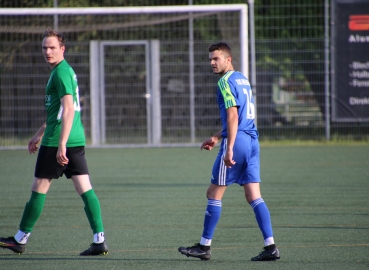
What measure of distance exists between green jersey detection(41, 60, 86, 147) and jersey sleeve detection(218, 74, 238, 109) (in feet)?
4.06

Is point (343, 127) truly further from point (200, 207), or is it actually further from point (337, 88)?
point (200, 207)

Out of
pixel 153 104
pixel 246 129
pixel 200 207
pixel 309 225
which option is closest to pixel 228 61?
pixel 246 129

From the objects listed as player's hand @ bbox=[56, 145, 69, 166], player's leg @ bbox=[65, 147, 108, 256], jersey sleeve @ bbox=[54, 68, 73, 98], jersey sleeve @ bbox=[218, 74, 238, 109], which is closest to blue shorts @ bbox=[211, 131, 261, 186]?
jersey sleeve @ bbox=[218, 74, 238, 109]

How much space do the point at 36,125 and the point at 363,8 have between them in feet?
27.8

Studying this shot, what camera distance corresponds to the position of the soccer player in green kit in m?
6.06

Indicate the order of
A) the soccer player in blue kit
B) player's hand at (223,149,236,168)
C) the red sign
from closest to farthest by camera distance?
player's hand at (223,149,236,168), the soccer player in blue kit, the red sign

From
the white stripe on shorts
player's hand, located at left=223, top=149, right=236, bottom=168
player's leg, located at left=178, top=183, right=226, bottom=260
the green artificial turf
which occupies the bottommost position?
the green artificial turf

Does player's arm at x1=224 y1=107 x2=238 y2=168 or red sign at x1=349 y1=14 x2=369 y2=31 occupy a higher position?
red sign at x1=349 y1=14 x2=369 y2=31

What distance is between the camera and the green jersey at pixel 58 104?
19.7 feet

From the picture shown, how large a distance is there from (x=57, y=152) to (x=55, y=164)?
0.15m

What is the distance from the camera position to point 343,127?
18.1m

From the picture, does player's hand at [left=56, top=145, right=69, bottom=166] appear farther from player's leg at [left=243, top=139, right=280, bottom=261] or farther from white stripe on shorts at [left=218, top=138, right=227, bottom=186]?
player's leg at [left=243, top=139, right=280, bottom=261]

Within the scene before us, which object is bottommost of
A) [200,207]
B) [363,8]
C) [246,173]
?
[200,207]

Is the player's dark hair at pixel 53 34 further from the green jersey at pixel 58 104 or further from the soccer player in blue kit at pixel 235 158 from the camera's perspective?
the soccer player in blue kit at pixel 235 158
